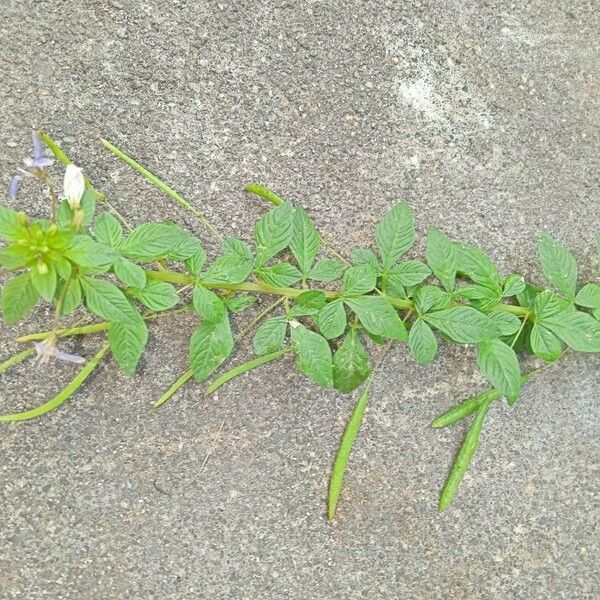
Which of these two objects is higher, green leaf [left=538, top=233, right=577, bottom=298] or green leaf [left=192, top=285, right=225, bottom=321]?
green leaf [left=538, top=233, right=577, bottom=298]

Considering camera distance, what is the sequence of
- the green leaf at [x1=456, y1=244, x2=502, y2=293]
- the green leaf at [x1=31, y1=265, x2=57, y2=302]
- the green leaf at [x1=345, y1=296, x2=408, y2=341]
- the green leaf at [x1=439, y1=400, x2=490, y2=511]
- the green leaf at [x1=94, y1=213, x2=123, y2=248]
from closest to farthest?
the green leaf at [x1=31, y1=265, x2=57, y2=302] < the green leaf at [x1=94, y1=213, x2=123, y2=248] < the green leaf at [x1=345, y1=296, x2=408, y2=341] < the green leaf at [x1=456, y1=244, x2=502, y2=293] < the green leaf at [x1=439, y1=400, x2=490, y2=511]

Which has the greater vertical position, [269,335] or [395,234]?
[395,234]

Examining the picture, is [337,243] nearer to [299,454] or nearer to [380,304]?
[380,304]

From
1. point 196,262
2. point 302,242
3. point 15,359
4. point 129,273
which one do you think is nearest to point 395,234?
point 302,242

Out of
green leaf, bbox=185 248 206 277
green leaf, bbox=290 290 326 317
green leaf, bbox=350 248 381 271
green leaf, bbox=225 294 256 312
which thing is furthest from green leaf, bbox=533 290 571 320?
green leaf, bbox=185 248 206 277

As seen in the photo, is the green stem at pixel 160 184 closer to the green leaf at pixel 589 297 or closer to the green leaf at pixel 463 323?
the green leaf at pixel 463 323

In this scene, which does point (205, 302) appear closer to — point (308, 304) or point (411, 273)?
point (308, 304)

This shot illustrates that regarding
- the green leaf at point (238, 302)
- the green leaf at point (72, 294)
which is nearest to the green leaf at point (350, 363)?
the green leaf at point (238, 302)

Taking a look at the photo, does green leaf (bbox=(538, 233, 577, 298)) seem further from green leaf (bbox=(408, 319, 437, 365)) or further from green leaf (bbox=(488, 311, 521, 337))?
green leaf (bbox=(408, 319, 437, 365))
